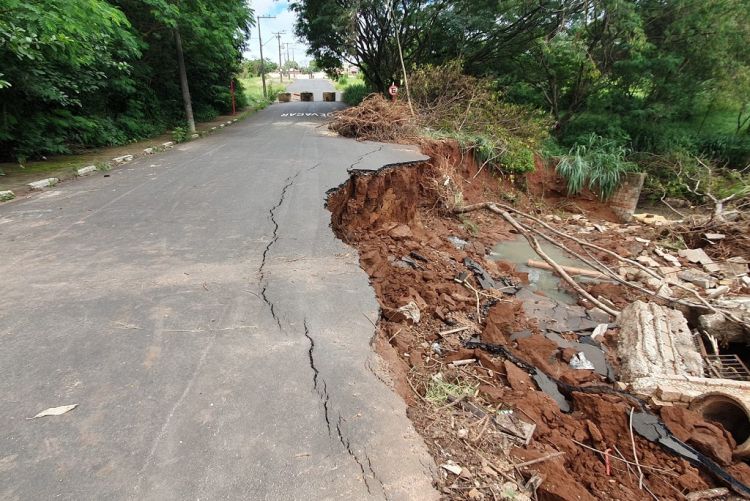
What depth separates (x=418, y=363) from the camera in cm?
303

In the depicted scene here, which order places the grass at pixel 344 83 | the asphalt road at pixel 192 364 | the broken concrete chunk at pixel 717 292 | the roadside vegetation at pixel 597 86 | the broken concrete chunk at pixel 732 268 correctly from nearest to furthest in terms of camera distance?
the asphalt road at pixel 192 364
the broken concrete chunk at pixel 717 292
the broken concrete chunk at pixel 732 268
the roadside vegetation at pixel 597 86
the grass at pixel 344 83

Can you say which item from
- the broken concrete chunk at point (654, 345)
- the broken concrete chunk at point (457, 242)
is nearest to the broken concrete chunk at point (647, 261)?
the broken concrete chunk at point (654, 345)

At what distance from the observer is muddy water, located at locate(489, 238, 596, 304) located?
657 cm

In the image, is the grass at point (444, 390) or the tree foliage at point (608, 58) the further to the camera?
the tree foliage at point (608, 58)

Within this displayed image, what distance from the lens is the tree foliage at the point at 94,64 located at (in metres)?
5.97

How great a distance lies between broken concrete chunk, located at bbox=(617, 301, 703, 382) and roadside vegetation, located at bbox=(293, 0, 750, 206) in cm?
676

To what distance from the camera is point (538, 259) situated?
305 inches

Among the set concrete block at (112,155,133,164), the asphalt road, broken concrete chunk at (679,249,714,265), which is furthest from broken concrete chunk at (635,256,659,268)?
concrete block at (112,155,133,164)

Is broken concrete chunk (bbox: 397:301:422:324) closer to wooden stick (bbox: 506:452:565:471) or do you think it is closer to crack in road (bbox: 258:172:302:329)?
crack in road (bbox: 258:172:302:329)

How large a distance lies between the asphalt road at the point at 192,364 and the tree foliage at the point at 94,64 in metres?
3.23

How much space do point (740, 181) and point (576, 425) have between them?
43.3 ft

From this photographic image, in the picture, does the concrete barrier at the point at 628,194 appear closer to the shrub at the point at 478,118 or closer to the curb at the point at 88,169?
the shrub at the point at 478,118

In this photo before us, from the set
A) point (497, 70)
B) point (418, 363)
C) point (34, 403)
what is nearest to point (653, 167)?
point (497, 70)

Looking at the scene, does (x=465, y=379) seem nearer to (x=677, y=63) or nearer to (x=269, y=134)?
(x=269, y=134)
